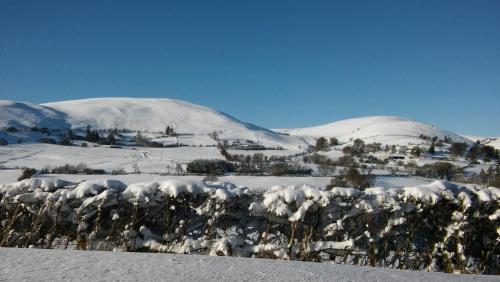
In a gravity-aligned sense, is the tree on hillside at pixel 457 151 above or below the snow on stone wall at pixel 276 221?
above

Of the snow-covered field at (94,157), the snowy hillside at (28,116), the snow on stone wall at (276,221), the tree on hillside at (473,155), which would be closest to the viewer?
the snow on stone wall at (276,221)

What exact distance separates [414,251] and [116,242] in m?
4.14

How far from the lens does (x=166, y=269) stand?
12.4ft

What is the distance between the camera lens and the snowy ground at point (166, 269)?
11.4 ft

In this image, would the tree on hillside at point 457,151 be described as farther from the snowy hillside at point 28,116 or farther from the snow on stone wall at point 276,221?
the snowy hillside at point 28,116

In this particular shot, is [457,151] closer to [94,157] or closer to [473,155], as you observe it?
[473,155]

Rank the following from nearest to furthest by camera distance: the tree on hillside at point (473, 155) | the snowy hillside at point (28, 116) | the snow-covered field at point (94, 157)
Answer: the snow-covered field at point (94, 157) → the tree on hillside at point (473, 155) → the snowy hillside at point (28, 116)

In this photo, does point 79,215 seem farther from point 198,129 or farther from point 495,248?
point 198,129

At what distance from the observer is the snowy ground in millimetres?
3482

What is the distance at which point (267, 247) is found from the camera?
5242 mm

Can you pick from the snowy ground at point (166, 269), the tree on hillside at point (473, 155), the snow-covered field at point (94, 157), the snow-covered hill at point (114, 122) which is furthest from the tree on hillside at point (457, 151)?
the snowy ground at point (166, 269)

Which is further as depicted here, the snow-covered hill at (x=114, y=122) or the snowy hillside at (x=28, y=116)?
the snow-covered hill at (x=114, y=122)

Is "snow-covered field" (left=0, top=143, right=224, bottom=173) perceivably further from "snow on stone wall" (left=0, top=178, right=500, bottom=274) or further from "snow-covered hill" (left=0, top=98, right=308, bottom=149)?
"snow on stone wall" (left=0, top=178, right=500, bottom=274)

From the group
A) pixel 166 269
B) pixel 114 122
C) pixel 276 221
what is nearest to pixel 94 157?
pixel 276 221
